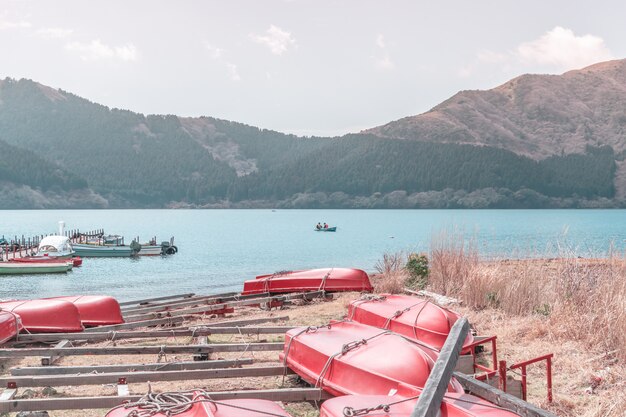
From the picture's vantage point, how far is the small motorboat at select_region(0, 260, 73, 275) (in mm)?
39156

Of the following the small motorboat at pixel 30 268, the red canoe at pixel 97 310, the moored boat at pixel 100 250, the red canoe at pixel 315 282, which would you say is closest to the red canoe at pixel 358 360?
the red canoe at pixel 97 310

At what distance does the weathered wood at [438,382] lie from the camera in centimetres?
377

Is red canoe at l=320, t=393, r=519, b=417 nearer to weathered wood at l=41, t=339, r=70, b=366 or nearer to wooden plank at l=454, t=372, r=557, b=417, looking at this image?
wooden plank at l=454, t=372, r=557, b=417

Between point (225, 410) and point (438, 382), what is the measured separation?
1.69 metres

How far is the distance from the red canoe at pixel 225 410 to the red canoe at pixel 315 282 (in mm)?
10807

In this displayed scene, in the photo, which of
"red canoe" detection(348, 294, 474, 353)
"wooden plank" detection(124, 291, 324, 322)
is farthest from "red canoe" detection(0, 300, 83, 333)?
"red canoe" detection(348, 294, 474, 353)

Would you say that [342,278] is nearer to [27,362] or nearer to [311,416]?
[27,362]

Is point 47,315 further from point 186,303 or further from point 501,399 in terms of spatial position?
point 501,399

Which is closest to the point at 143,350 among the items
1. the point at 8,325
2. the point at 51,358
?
the point at 51,358

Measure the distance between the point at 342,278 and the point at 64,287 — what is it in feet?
79.9

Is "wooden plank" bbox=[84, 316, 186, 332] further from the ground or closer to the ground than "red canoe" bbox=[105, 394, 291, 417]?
closer to the ground

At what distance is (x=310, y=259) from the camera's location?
56.7 metres

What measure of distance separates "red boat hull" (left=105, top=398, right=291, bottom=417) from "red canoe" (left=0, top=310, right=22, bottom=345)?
19.3ft

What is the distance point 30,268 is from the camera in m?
39.4
